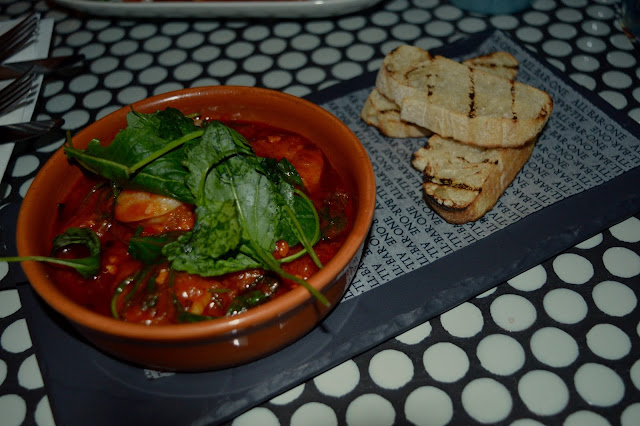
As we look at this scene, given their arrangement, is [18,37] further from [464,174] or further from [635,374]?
[635,374]

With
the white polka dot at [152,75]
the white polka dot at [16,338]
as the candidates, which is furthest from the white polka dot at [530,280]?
the white polka dot at [152,75]

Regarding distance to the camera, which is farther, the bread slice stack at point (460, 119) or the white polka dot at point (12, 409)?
the bread slice stack at point (460, 119)

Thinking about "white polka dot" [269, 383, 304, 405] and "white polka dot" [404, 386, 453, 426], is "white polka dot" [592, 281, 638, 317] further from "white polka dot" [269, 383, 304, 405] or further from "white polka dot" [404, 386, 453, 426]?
"white polka dot" [269, 383, 304, 405]

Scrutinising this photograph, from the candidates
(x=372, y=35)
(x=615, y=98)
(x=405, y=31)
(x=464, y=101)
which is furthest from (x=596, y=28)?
(x=464, y=101)

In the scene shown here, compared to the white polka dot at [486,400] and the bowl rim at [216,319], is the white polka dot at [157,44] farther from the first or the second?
the white polka dot at [486,400]

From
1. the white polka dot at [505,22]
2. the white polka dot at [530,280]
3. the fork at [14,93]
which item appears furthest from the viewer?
the white polka dot at [505,22]

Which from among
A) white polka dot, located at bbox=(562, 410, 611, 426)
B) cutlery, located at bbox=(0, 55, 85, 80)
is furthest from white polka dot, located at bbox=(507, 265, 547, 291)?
cutlery, located at bbox=(0, 55, 85, 80)
